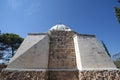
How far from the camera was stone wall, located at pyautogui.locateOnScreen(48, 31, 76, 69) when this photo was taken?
29.4 feet

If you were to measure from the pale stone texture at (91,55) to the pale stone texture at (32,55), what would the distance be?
2053 millimetres

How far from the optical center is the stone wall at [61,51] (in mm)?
8961

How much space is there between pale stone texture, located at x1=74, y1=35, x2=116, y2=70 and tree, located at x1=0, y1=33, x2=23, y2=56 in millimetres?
11316

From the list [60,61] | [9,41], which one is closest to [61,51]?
[60,61]

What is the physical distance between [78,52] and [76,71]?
4.05 feet

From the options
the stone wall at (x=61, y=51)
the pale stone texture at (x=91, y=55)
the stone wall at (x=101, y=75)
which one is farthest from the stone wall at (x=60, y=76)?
the stone wall at (x=61, y=51)

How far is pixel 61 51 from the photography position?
979cm

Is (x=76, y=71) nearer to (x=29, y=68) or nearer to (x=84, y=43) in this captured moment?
(x=84, y=43)

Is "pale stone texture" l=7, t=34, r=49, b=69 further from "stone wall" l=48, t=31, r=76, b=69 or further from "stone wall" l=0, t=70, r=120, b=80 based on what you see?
"stone wall" l=48, t=31, r=76, b=69

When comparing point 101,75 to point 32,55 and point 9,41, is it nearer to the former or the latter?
point 32,55

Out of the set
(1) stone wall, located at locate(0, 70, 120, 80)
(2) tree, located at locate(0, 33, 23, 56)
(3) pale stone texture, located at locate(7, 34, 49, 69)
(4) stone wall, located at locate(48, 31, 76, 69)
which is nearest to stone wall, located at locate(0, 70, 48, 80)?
(1) stone wall, located at locate(0, 70, 120, 80)

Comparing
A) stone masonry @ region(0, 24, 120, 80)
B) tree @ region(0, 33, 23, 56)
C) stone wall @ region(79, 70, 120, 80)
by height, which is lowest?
stone wall @ region(79, 70, 120, 80)

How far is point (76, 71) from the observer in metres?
8.54

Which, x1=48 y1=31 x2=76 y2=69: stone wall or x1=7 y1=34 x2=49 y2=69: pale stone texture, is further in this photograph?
x1=48 y1=31 x2=76 y2=69: stone wall
